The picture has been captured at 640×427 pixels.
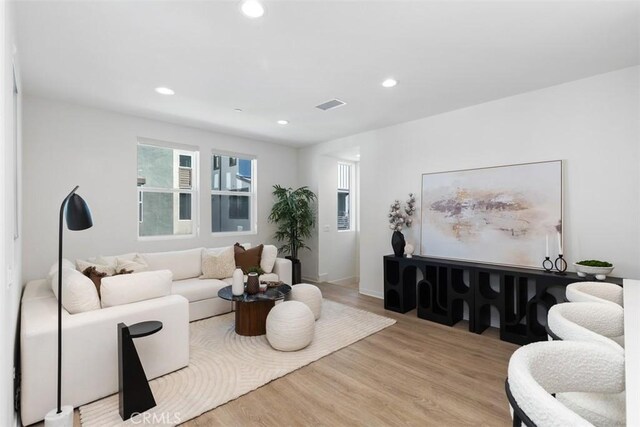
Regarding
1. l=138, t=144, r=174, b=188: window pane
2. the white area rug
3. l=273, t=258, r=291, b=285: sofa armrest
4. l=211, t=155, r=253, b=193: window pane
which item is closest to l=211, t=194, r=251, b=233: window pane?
l=211, t=155, r=253, b=193: window pane

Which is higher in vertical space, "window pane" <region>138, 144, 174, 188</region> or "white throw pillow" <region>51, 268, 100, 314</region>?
"window pane" <region>138, 144, 174, 188</region>

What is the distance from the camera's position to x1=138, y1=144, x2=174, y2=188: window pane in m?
4.30

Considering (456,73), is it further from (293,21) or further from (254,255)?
(254,255)

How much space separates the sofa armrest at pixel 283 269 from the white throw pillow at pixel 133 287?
6.77 ft

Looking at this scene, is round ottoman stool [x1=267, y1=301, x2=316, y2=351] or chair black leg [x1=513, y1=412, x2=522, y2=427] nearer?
chair black leg [x1=513, y1=412, x2=522, y2=427]

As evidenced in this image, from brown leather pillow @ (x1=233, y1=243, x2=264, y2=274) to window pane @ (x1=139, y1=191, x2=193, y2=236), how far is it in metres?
0.92

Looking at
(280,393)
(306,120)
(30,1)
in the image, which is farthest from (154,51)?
(280,393)

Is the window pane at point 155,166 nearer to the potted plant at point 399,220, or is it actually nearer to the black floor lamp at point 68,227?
the black floor lamp at point 68,227

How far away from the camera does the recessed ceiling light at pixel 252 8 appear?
187 centimetres

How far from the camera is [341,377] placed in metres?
2.48

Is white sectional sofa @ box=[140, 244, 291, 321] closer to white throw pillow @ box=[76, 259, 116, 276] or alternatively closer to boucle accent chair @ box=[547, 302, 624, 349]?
white throw pillow @ box=[76, 259, 116, 276]

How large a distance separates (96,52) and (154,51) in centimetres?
46
